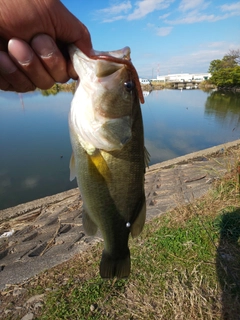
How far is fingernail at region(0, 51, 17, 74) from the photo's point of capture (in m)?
1.68

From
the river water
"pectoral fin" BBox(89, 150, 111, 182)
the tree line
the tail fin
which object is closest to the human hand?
"pectoral fin" BBox(89, 150, 111, 182)

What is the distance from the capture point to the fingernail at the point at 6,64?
168 centimetres

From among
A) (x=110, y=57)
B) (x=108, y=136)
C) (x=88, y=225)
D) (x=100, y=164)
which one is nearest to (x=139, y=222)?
(x=88, y=225)

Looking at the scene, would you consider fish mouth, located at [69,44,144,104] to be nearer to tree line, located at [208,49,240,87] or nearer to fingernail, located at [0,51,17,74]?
fingernail, located at [0,51,17,74]

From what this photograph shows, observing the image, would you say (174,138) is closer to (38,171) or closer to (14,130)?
(38,171)

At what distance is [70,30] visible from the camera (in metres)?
1.63

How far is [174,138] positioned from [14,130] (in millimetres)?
10874

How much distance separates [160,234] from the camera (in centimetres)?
414

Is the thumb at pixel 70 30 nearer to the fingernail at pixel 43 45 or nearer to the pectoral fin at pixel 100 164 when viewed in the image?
→ the fingernail at pixel 43 45

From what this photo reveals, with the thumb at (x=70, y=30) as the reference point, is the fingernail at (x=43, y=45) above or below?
below

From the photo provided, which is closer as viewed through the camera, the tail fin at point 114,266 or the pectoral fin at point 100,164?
the pectoral fin at point 100,164

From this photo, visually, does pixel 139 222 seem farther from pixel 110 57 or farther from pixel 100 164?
pixel 110 57

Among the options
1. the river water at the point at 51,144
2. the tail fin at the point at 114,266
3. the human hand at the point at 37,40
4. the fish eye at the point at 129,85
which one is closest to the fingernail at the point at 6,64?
the human hand at the point at 37,40

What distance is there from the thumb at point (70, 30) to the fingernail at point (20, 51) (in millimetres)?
215
